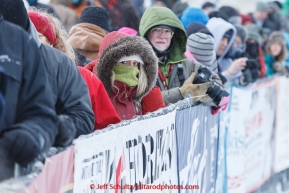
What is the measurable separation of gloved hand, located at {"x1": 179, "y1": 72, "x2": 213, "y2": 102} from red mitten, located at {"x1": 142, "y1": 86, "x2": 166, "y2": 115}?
61cm

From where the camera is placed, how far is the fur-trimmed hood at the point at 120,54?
5520mm

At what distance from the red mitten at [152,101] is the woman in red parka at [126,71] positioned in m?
0.11

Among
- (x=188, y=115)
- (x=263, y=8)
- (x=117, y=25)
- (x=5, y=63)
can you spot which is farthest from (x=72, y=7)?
(x=263, y=8)

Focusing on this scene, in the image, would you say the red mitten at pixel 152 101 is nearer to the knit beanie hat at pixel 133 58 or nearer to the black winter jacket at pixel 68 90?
the knit beanie hat at pixel 133 58

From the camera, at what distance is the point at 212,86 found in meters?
6.82

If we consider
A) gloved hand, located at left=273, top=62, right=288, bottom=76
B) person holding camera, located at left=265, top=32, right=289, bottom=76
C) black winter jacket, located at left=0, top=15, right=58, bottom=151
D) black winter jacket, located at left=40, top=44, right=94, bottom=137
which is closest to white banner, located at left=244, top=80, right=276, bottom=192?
gloved hand, located at left=273, top=62, right=288, bottom=76

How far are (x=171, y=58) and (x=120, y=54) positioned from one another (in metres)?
1.30

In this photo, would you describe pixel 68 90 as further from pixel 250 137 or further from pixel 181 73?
pixel 250 137

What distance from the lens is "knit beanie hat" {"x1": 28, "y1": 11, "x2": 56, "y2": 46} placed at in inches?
195

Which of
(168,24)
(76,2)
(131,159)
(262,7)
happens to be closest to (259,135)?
(76,2)

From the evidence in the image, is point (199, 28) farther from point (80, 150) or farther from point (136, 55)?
point (80, 150)

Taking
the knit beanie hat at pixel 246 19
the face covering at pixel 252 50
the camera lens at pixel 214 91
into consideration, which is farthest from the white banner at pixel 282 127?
the camera lens at pixel 214 91

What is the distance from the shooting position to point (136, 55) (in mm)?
5641

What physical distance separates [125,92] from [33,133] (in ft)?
7.84
